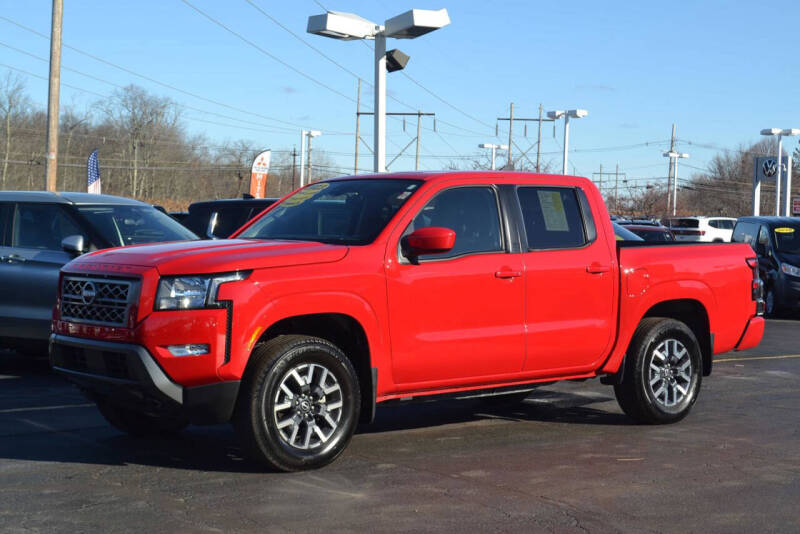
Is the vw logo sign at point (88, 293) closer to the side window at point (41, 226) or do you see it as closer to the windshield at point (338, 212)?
the windshield at point (338, 212)

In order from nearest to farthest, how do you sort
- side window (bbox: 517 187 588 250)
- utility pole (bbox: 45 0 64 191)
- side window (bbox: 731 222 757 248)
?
side window (bbox: 517 187 588 250) → side window (bbox: 731 222 757 248) → utility pole (bbox: 45 0 64 191)

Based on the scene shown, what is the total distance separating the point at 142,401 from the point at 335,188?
225 cm

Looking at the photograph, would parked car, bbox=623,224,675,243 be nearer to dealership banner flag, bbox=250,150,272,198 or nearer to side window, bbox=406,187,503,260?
dealership banner flag, bbox=250,150,272,198

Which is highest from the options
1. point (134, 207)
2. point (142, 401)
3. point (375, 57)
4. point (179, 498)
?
point (375, 57)

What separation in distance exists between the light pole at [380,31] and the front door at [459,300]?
11195 mm

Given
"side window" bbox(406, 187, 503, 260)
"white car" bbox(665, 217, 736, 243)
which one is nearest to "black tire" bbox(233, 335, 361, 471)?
"side window" bbox(406, 187, 503, 260)

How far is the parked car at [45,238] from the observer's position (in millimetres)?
10383

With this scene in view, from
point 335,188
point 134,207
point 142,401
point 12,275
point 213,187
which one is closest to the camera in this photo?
point 142,401

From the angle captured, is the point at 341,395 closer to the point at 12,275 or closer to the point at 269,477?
the point at 269,477

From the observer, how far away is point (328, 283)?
6.64 m

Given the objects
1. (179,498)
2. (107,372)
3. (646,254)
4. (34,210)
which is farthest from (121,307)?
(34,210)

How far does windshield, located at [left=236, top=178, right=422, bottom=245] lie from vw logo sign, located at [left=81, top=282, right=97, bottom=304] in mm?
1376

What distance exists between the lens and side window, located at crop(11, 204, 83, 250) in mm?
10719

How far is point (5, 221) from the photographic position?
10.9 m
